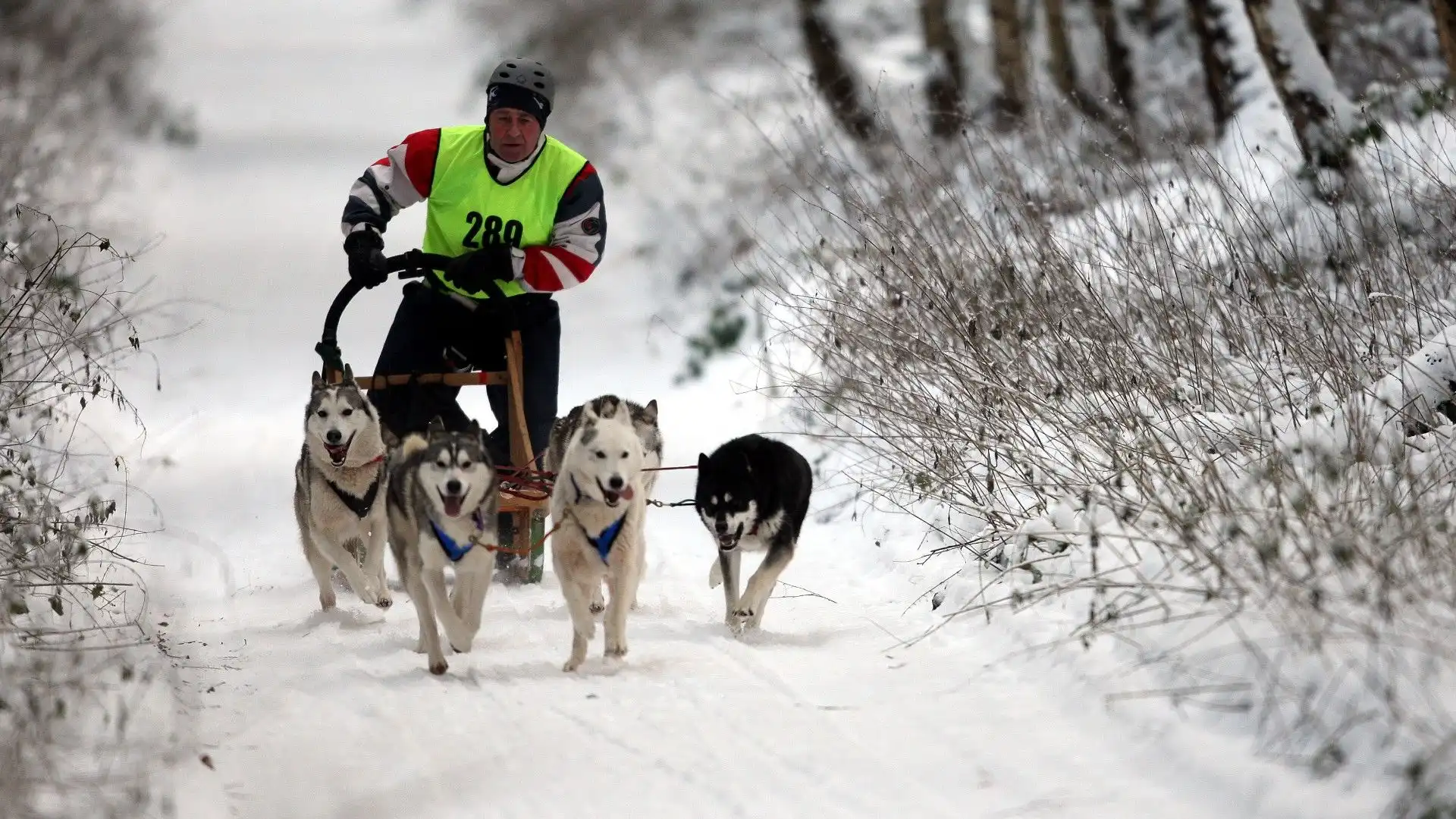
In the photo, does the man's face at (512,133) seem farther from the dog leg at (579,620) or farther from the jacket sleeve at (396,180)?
the dog leg at (579,620)

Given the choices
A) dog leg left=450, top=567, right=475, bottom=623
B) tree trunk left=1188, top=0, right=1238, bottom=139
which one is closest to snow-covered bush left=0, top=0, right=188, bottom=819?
dog leg left=450, top=567, right=475, bottom=623

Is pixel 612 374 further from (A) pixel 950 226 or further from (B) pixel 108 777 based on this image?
(B) pixel 108 777

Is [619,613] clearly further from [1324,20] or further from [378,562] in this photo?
[1324,20]

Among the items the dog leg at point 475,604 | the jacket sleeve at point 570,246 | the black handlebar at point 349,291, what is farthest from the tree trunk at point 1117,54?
the dog leg at point 475,604

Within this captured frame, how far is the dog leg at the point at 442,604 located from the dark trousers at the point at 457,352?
4.75ft

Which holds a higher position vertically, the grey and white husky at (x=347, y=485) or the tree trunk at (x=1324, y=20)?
the tree trunk at (x=1324, y=20)

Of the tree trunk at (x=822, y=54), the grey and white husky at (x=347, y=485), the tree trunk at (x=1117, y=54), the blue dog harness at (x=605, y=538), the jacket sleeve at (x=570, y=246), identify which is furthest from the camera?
the tree trunk at (x=822, y=54)

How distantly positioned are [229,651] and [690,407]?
650 centimetres

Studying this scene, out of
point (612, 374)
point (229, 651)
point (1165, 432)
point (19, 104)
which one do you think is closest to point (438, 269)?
point (229, 651)

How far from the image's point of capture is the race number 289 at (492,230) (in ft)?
20.1

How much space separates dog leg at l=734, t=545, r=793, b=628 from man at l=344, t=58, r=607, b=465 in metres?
1.41

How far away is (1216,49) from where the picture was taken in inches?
469

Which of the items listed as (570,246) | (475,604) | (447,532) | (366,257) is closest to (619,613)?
(475,604)

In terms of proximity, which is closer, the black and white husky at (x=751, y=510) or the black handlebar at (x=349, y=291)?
the black and white husky at (x=751, y=510)
